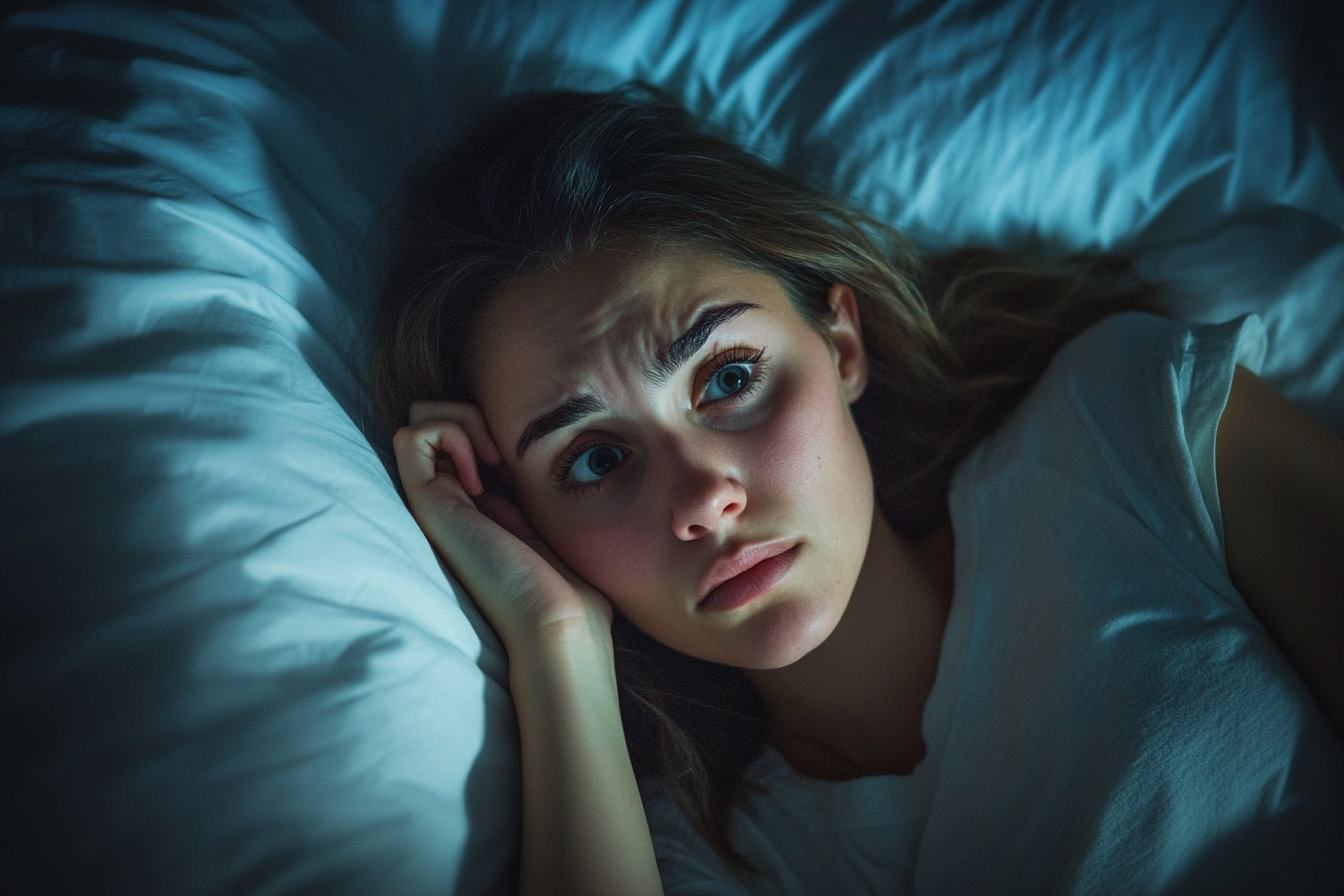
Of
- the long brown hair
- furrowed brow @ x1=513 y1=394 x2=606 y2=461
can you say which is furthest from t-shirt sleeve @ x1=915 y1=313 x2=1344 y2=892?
furrowed brow @ x1=513 y1=394 x2=606 y2=461

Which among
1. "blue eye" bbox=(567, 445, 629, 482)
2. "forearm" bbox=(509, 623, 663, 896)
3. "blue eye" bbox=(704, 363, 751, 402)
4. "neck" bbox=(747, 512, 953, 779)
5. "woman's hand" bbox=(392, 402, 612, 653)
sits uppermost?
"blue eye" bbox=(704, 363, 751, 402)

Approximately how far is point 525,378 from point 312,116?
0.56 m

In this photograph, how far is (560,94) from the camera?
1.24m

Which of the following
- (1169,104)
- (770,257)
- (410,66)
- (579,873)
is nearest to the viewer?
(579,873)

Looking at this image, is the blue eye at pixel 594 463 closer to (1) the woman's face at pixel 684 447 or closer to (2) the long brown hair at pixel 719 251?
(1) the woman's face at pixel 684 447

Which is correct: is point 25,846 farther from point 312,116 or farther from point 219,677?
point 312,116

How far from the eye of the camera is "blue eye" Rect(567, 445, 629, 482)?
3.46ft

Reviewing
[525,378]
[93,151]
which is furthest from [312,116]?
[525,378]

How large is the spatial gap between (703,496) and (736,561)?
80 millimetres

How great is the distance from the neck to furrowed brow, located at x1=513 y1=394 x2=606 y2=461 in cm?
46

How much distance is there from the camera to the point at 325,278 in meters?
1.18

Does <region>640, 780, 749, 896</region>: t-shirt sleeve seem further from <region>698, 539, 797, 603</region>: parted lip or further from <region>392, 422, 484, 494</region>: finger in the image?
<region>392, 422, 484, 494</region>: finger

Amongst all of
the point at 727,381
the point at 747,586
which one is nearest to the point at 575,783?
the point at 747,586

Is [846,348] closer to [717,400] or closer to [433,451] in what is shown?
[717,400]
